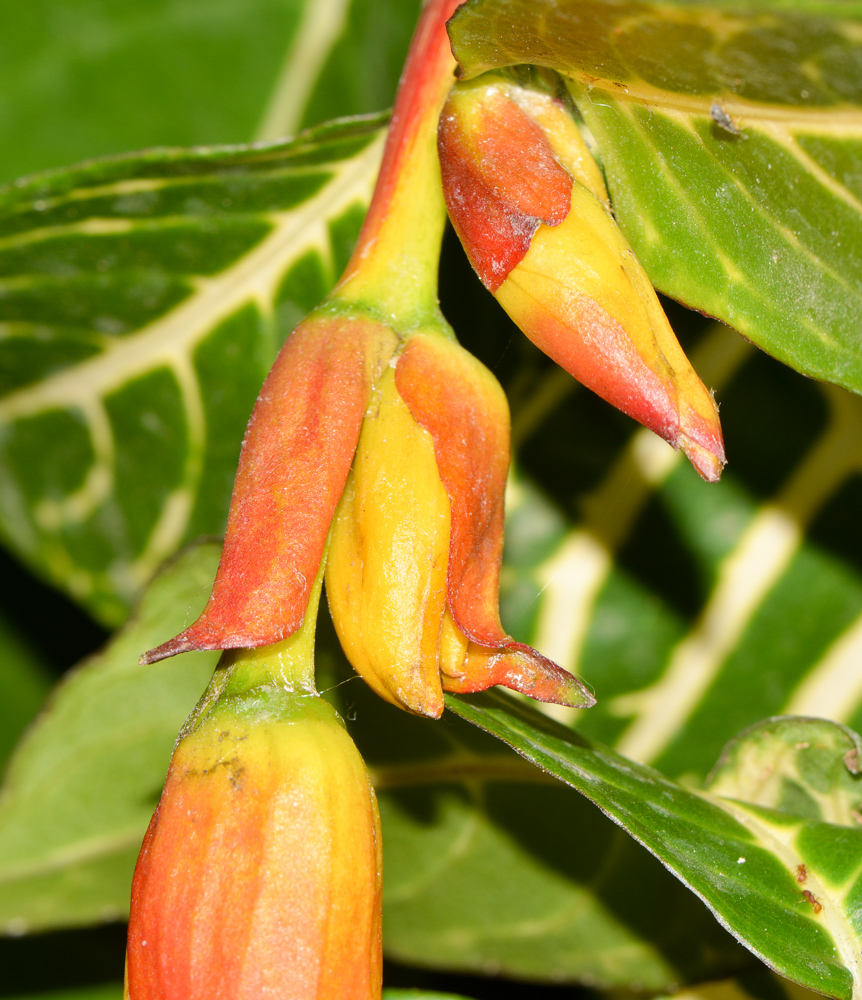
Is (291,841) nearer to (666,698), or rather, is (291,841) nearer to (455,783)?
(455,783)

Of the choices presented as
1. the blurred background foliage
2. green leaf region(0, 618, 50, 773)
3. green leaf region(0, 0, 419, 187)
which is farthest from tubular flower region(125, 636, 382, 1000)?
green leaf region(0, 618, 50, 773)

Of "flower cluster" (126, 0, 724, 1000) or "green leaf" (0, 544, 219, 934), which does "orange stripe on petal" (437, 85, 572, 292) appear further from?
"green leaf" (0, 544, 219, 934)

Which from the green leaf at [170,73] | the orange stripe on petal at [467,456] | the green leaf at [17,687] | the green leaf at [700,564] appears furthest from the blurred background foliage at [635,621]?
the green leaf at [17,687]

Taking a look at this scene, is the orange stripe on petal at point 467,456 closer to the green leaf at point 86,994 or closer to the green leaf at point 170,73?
the green leaf at point 170,73

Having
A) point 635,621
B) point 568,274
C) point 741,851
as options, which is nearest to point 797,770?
point 741,851

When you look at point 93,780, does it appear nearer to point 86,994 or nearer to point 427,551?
point 86,994

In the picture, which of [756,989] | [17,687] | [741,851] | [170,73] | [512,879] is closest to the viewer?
[741,851]
